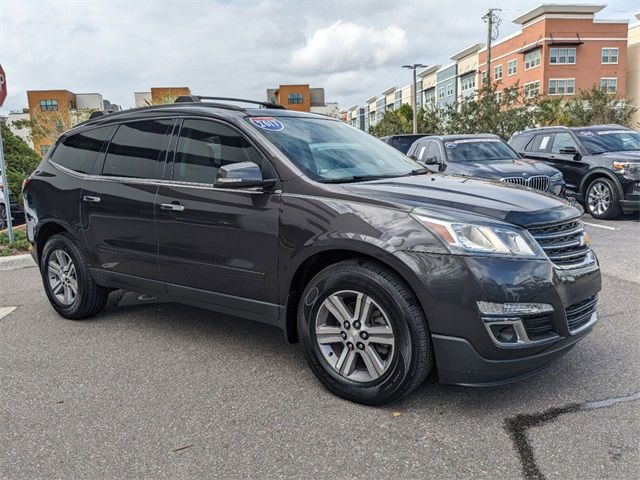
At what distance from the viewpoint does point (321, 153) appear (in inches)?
151

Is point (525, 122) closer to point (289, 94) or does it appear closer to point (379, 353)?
point (379, 353)

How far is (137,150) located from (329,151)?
1.60 m

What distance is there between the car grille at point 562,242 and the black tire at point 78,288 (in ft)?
12.1

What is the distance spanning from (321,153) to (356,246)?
0.99 metres

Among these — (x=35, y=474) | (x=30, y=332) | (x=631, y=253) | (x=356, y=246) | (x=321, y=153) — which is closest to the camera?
(x=35, y=474)

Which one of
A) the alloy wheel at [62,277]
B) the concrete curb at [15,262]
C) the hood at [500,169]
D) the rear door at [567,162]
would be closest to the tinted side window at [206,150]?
the alloy wheel at [62,277]

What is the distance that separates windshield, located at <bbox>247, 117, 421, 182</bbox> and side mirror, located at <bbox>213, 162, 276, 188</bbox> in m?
0.28

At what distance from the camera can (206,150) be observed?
3992 millimetres

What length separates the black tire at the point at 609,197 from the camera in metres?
10.0

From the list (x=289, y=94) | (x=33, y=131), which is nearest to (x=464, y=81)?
(x=289, y=94)

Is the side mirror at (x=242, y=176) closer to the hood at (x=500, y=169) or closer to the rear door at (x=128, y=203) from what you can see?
the rear door at (x=128, y=203)

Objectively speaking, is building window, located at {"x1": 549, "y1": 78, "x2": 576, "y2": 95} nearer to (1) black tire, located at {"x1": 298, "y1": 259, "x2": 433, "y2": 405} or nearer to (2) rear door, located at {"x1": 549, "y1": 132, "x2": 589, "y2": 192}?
(2) rear door, located at {"x1": 549, "y1": 132, "x2": 589, "y2": 192}

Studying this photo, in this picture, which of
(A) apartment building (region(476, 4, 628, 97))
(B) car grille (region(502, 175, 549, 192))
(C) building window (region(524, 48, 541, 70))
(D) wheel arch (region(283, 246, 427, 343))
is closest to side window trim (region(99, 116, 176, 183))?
(D) wheel arch (region(283, 246, 427, 343))

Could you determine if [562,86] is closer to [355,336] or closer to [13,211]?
[13,211]
